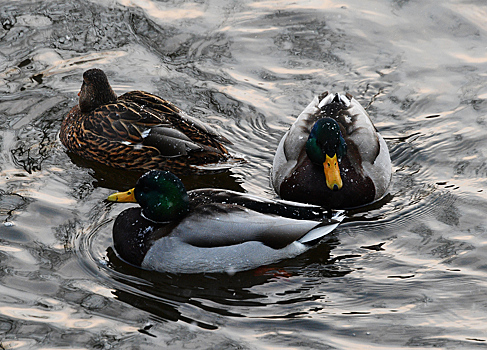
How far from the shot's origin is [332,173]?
748 centimetres

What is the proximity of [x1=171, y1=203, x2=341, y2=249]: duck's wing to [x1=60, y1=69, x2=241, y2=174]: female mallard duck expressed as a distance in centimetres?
156

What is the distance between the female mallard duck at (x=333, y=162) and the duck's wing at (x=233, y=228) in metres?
0.96

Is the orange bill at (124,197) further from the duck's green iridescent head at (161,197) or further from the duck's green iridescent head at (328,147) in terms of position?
the duck's green iridescent head at (328,147)

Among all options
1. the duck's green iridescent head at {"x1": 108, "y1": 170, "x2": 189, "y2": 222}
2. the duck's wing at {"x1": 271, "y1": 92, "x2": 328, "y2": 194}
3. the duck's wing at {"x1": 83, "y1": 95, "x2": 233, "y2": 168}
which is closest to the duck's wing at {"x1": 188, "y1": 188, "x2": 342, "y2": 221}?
the duck's green iridescent head at {"x1": 108, "y1": 170, "x2": 189, "y2": 222}

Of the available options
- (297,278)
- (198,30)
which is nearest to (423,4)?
(198,30)

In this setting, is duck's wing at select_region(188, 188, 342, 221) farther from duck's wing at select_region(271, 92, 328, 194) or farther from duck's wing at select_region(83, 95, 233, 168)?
duck's wing at select_region(83, 95, 233, 168)

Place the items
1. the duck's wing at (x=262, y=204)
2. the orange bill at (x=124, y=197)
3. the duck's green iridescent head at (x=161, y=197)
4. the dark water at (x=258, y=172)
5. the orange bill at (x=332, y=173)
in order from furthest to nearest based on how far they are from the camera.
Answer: the orange bill at (x=332, y=173)
the orange bill at (x=124, y=197)
the duck's wing at (x=262, y=204)
the duck's green iridescent head at (x=161, y=197)
the dark water at (x=258, y=172)

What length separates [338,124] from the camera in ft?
26.5

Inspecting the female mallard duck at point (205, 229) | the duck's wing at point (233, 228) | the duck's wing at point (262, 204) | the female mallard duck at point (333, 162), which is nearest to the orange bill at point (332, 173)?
the female mallard duck at point (333, 162)

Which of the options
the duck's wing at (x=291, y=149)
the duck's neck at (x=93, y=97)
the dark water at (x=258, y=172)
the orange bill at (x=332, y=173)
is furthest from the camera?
the duck's neck at (x=93, y=97)

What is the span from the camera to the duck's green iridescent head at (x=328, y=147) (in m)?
7.47

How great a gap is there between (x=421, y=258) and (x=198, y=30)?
534 cm

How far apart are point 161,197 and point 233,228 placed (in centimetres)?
73

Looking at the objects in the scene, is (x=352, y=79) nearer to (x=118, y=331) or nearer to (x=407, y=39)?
(x=407, y=39)
